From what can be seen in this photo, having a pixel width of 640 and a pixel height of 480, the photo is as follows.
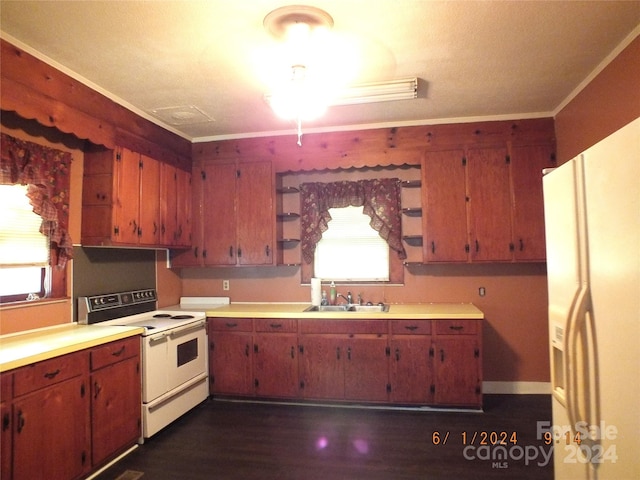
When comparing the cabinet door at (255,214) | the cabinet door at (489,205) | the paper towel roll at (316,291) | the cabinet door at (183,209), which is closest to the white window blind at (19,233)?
A: the cabinet door at (183,209)

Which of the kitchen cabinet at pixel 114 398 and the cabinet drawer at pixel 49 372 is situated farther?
the kitchen cabinet at pixel 114 398

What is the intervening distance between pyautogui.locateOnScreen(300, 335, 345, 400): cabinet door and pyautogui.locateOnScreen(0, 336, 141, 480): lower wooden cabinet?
1389mm

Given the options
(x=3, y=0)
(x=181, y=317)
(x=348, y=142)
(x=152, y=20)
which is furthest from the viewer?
(x=348, y=142)

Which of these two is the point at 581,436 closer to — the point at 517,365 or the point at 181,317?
the point at 517,365

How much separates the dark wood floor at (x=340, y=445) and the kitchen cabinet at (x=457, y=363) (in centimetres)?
15

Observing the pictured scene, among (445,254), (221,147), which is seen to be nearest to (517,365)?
(445,254)

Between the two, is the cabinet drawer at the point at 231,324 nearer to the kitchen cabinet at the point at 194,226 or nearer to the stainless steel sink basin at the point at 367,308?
the kitchen cabinet at the point at 194,226

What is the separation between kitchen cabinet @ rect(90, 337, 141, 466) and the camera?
96.3 inches

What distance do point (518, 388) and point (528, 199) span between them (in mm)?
1815

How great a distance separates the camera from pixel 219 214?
4.02 metres

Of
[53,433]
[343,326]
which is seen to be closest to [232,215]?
[343,326]

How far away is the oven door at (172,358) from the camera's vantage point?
9.45 feet

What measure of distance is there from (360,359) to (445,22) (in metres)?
2.63

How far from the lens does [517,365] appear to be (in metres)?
3.73
